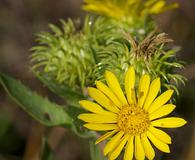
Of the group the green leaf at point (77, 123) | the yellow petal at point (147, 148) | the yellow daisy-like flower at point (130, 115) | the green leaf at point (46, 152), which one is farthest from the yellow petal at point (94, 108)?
the green leaf at point (46, 152)

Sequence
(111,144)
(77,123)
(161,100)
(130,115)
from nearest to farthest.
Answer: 1. (111,144)
2. (161,100)
3. (130,115)
4. (77,123)

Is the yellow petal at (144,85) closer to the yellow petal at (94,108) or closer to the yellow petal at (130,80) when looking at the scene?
the yellow petal at (130,80)

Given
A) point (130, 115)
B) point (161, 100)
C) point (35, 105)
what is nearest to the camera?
point (161, 100)

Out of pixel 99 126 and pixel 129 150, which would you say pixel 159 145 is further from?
pixel 99 126

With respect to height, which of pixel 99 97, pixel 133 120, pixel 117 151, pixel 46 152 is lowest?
pixel 46 152

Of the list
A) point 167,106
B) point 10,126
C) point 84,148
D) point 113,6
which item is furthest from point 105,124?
point 10,126

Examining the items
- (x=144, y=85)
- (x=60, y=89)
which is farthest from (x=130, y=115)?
(x=60, y=89)

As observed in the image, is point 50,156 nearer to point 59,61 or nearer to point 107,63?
point 59,61

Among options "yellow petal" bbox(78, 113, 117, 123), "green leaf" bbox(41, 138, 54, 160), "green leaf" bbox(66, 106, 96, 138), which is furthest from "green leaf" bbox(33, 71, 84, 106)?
"yellow petal" bbox(78, 113, 117, 123)
